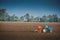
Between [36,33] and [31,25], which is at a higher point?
[31,25]

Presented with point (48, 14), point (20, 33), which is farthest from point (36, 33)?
point (48, 14)

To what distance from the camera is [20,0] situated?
1.70m

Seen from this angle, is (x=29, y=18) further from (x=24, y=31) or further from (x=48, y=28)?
(x=48, y=28)

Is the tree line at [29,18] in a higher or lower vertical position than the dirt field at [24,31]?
higher

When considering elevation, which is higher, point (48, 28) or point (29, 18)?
point (29, 18)

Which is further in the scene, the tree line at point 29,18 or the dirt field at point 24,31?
the tree line at point 29,18

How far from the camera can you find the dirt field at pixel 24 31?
1.51m

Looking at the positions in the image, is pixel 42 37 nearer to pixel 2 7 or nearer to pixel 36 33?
pixel 36 33

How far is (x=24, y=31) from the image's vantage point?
1658 mm

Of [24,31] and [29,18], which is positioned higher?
[29,18]

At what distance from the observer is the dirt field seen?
1510 mm

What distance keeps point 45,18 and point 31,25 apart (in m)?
0.24

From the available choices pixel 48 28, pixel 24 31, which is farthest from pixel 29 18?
pixel 48 28

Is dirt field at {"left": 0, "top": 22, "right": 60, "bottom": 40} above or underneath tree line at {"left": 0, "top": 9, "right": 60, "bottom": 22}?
underneath
